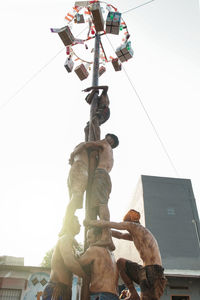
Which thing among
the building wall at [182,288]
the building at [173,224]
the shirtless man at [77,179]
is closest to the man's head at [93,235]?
the shirtless man at [77,179]

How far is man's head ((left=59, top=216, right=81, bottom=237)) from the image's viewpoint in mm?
3404

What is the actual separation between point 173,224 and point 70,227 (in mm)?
13839

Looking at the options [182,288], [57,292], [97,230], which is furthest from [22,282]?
[97,230]

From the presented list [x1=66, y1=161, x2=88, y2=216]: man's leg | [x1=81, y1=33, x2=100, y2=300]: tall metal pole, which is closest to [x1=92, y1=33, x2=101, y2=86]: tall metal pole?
[x1=81, y1=33, x2=100, y2=300]: tall metal pole

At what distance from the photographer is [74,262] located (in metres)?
3.02

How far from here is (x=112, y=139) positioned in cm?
468

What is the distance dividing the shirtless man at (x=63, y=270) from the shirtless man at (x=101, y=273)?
12cm

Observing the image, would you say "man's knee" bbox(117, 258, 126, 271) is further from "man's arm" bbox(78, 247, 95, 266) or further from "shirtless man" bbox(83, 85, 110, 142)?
"shirtless man" bbox(83, 85, 110, 142)

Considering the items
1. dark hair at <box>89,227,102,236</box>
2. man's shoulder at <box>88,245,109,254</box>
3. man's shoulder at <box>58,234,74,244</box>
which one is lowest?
man's shoulder at <box>88,245,109,254</box>

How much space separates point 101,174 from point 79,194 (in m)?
0.54

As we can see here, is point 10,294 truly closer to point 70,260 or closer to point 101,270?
point 70,260

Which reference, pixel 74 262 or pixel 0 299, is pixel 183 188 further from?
pixel 74 262

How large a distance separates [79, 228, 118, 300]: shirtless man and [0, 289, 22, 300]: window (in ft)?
35.0

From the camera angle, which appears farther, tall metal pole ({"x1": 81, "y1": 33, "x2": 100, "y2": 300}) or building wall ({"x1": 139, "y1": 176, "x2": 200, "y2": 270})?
building wall ({"x1": 139, "y1": 176, "x2": 200, "y2": 270})
